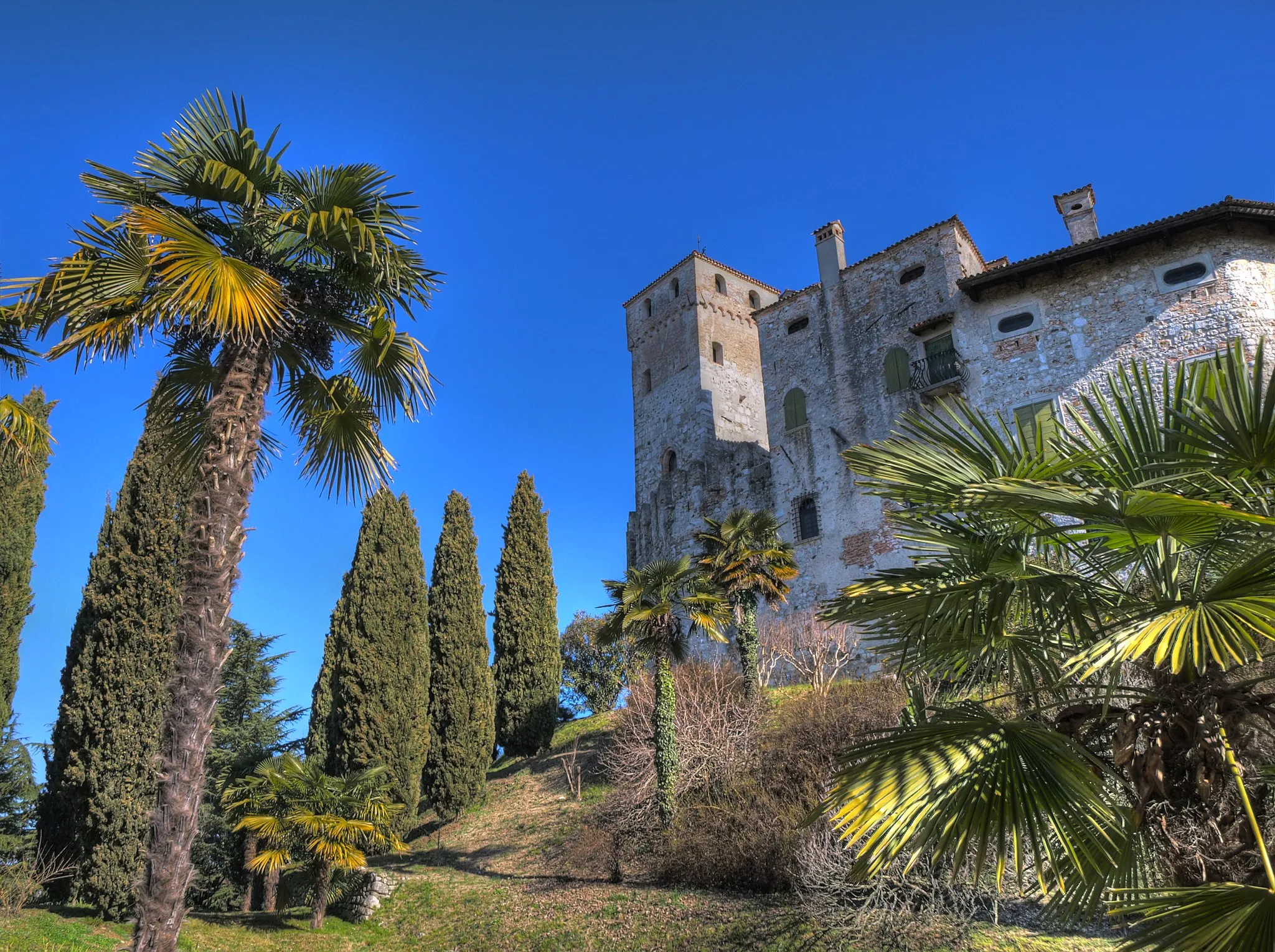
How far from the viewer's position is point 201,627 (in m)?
6.05

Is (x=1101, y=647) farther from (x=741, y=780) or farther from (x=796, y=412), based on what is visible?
(x=796, y=412)

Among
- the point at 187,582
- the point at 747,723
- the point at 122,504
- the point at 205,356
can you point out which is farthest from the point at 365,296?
the point at 747,723

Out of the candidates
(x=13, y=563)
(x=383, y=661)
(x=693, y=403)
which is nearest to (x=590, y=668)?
(x=693, y=403)

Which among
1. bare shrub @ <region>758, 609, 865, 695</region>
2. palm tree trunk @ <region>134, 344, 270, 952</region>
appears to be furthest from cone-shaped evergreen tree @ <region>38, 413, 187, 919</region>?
bare shrub @ <region>758, 609, 865, 695</region>

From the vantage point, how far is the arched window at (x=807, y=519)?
90.6ft

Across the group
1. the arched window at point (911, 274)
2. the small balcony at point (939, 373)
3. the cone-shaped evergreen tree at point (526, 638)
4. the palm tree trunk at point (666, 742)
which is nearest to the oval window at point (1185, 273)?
the small balcony at point (939, 373)

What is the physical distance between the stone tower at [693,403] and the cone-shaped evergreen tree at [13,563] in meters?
21.8

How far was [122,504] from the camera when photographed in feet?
47.7

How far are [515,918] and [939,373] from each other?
59.7 feet

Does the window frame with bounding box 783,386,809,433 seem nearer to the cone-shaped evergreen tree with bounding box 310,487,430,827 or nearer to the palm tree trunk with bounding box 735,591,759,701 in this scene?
the palm tree trunk with bounding box 735,591,759,701

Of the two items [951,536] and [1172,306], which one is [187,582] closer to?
[951,536]

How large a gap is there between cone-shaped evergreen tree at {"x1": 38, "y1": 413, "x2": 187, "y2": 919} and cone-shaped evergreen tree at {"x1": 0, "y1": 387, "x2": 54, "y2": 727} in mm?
2969

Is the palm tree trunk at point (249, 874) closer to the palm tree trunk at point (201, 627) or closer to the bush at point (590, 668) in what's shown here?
the palm tree trunk at point (201, 627)

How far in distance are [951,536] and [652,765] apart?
1454 centimetres
